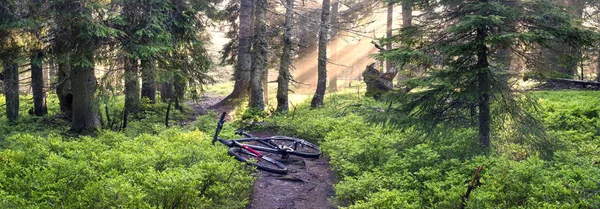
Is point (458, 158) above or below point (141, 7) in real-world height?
below

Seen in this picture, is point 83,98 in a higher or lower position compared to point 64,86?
lower

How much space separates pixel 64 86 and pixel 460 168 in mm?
12396

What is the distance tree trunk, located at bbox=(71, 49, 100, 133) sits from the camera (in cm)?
1248

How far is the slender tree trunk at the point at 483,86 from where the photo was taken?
7771mm

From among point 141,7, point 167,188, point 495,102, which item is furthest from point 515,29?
point 141,7

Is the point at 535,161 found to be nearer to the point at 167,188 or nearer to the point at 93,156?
the point at 167,188

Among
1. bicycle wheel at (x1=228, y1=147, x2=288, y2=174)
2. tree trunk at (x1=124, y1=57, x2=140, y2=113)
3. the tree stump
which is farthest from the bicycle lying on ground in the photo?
the tree stump

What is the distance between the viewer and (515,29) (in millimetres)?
7852

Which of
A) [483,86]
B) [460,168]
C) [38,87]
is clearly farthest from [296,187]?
[38,87]

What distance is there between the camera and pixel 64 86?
1420 centimetres

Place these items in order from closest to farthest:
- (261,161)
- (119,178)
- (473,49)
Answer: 1. (119,178)
2. (473,49)
3. (261,161)

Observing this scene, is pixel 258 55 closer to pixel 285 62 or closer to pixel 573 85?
pixel 285 62

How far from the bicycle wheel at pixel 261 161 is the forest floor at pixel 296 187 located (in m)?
0.13

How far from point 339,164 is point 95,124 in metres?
7.70
